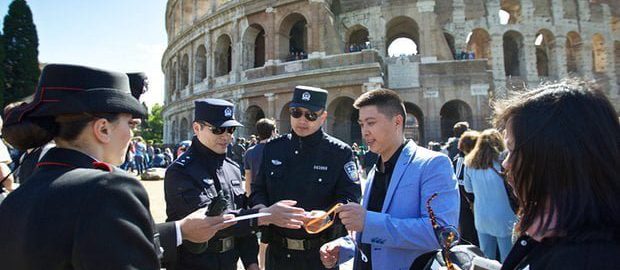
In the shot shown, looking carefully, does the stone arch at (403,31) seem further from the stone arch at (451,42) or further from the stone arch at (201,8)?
the stone arch at (201,8)

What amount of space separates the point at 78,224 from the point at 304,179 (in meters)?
2.38

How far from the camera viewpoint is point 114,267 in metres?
1.29

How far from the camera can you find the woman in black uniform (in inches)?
51.3

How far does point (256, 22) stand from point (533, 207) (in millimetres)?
24774

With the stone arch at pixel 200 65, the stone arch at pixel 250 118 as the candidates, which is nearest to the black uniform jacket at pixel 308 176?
the stone arch at pixel 250 118

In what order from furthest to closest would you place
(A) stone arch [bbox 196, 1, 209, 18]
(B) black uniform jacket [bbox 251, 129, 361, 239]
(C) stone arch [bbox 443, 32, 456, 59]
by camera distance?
(A) stone arch [bbox 196, 1, 209, 18] → (C) stone arch [bbox 443, 32, 456, 59] → (B) black uniform jacket [bbox 251, 129, 361, 239]

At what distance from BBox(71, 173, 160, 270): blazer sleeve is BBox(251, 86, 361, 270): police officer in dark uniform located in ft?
6.80

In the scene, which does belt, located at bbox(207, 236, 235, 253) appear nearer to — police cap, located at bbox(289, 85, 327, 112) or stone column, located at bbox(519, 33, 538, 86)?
police cap, located at bbox(289, 85, 327, 112)

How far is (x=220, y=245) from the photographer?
3.12 metres

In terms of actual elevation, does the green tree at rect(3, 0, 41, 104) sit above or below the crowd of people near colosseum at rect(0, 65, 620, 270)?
above

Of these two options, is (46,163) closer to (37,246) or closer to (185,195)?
(37,246)

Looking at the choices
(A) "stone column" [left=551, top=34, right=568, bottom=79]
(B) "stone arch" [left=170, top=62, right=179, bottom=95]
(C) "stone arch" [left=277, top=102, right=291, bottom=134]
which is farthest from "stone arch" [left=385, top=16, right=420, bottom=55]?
(B) "stone arch" [left=170, top=62, right=179, bottom=95]

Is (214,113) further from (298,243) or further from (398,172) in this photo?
(398,172)

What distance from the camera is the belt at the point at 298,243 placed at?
335 cm
